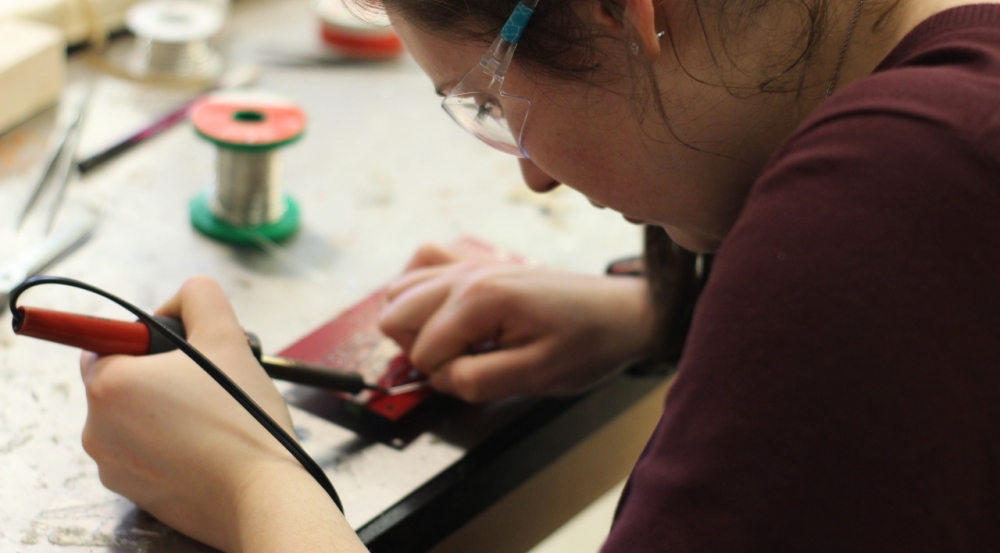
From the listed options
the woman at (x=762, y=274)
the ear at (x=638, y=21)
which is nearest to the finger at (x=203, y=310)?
the woman at (x=762, y=274)

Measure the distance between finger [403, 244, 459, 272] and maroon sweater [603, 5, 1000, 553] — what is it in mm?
494

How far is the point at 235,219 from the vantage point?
103cm

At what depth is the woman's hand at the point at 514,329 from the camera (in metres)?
0.82

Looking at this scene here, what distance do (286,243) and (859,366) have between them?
2.37 ft

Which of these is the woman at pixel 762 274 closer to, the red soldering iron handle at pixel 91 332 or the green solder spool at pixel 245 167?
the red soldering iron handle at pixel 91 332


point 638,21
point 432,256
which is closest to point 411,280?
point 432,256

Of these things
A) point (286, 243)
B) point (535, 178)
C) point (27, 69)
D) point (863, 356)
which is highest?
point (863, 356)

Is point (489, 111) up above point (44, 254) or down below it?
above

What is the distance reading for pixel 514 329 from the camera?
0.84 meters

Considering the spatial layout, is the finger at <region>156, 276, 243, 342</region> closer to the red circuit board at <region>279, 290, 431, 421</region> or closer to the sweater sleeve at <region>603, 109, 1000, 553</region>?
the red circuit board at <region>279, 290, 431, 421</region>

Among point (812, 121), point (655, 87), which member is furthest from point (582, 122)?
point (812, 121)

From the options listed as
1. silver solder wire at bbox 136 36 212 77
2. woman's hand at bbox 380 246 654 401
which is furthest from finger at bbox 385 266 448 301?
silver solder wire at bbox 136 36 212 77

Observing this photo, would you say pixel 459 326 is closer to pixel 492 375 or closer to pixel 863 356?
pixel 492 375

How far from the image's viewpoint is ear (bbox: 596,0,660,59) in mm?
557
